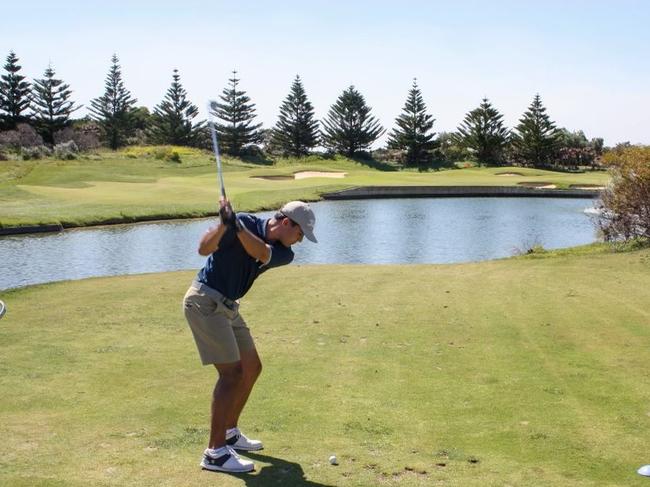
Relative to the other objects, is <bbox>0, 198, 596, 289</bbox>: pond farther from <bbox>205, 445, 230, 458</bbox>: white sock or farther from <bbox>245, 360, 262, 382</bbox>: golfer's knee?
<bbox>205, 445, 230, 458</bbox>: white sock

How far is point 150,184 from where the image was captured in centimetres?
5038

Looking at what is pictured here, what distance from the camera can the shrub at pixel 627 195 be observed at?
808 inches

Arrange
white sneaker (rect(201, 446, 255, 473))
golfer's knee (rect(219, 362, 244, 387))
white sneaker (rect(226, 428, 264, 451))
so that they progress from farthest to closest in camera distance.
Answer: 1. white sneaker (rect(226, 428, 264, 451))
2. golfer's knee (rect(219, 362, 244, 387))
3. white sneaker (rect(201, 446, 255, 473))

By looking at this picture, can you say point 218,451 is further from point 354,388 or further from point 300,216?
point 354,388

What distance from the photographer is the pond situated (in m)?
23.5

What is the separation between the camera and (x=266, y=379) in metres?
8.29

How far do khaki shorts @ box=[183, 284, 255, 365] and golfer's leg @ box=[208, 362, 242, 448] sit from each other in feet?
0.35

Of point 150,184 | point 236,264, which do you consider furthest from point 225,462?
point 150,184

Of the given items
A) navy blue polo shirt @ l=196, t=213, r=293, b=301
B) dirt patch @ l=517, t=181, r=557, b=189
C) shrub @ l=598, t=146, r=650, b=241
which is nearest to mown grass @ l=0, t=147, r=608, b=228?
dirt patch @ l=517, t=181, r=557, b=189

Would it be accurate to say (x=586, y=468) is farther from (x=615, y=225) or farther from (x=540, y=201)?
(x=540, y=201)

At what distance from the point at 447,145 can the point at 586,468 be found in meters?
88.6

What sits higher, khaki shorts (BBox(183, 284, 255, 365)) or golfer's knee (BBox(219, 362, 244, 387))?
khaki shorts (BBox(183, 284, 255, 365))

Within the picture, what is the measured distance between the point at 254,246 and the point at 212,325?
69 centimetres

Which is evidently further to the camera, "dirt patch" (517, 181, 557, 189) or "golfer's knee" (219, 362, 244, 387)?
"dirt patch" (517, 181, 557, 189)
